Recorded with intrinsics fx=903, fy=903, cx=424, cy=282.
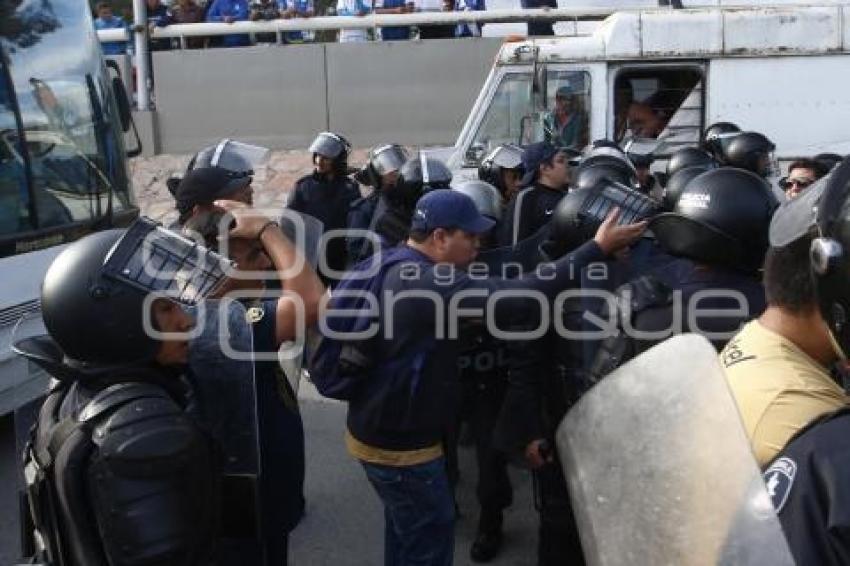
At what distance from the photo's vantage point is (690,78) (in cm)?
846

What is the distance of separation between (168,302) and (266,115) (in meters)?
11.5

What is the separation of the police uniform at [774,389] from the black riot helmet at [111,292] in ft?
4.05

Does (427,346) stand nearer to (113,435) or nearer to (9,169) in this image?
(113,435)

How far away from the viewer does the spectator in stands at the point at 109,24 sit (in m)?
14.1

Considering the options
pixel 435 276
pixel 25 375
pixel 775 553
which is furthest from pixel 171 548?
pixel 25 375

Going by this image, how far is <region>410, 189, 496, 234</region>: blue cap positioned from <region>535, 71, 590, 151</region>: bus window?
532 cm

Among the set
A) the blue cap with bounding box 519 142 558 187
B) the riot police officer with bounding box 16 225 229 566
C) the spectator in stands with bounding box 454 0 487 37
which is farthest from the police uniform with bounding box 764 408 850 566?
the spectator in stands with bounding box 454 0 487 37

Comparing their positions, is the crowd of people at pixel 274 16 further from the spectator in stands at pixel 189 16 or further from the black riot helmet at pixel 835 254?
the black riot helmet at pixel 835 254

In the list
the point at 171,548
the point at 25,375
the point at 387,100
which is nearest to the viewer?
the point at 171,548

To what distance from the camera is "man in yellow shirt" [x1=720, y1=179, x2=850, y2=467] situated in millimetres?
1573

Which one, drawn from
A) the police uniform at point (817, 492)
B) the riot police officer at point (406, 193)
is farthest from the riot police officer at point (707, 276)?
the riot police officer at point (406, 193)

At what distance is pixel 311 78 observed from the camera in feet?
42.6

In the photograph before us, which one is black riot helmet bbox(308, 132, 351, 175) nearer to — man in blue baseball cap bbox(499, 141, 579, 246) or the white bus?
the white bus

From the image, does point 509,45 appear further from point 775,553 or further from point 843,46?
point 775,553
